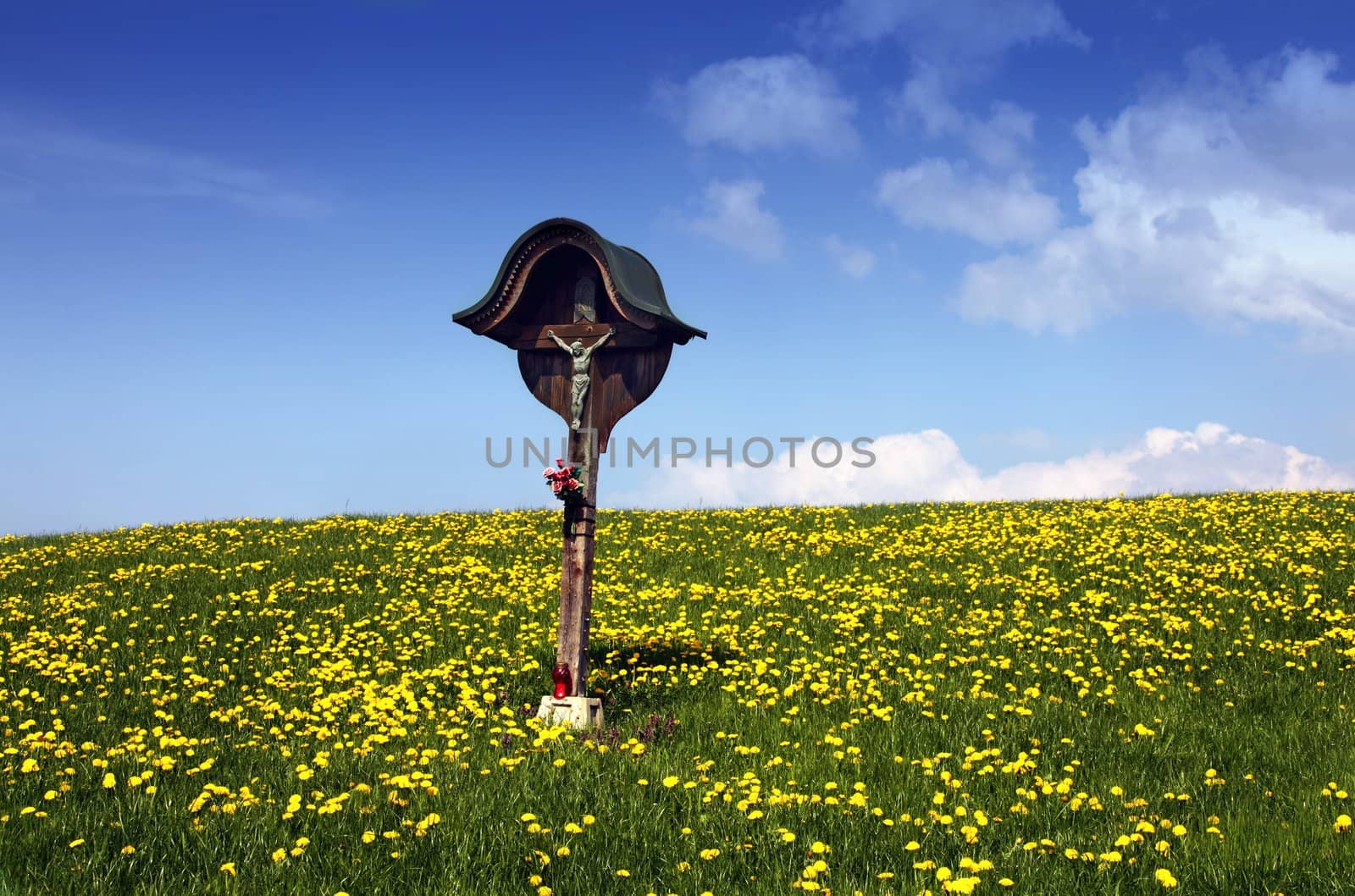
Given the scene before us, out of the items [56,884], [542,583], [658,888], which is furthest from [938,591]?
[56,884]

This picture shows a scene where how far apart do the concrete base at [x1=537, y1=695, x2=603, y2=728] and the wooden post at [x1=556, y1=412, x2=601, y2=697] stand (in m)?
0.21

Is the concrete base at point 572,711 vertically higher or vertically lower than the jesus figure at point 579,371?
lower

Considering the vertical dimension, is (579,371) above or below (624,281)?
below

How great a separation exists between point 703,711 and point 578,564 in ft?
5.95

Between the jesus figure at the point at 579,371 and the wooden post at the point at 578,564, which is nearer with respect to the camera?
the wooden post at the point at 578,564

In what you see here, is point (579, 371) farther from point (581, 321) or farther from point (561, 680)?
point (561, 680)

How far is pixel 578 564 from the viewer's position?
9.84m

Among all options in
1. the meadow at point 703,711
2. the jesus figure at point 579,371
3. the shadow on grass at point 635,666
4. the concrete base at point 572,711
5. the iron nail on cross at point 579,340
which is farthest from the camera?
the jesus figure at point 579,371

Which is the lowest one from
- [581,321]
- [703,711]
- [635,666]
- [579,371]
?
[703,711]

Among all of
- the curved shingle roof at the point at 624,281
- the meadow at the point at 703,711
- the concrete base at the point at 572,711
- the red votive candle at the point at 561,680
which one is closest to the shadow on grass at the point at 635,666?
the meadow at the point at 703,711

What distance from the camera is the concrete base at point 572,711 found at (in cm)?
921

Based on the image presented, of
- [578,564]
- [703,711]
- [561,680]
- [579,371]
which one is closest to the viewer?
[561,680]

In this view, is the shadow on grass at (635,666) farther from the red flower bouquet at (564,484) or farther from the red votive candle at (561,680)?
the red flower bouquet at (564,484)

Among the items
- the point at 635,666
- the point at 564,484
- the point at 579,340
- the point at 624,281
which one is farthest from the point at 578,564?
the point at 624,281
